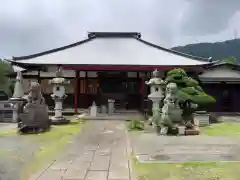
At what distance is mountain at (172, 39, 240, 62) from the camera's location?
126250 millimetres

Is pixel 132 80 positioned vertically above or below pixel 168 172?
above

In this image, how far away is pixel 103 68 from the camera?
21828mm

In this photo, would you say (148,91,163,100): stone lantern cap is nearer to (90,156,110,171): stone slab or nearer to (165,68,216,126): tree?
(165,68,216,126): tree

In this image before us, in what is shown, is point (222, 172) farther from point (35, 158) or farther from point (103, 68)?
point (103, 68)

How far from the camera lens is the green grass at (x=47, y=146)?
24.8 feet

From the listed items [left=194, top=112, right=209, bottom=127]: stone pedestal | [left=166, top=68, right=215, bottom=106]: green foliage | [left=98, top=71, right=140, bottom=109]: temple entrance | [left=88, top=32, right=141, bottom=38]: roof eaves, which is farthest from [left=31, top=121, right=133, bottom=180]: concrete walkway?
[left=88, top=32, right=141, bottom=38]: roof eaves

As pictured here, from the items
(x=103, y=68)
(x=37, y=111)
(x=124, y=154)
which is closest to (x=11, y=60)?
(x=103, y=68)

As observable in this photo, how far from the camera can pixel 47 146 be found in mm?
10500

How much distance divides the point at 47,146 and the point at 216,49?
133m

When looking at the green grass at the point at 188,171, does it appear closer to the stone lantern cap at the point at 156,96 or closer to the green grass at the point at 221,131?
the green grass at the point at 221,131

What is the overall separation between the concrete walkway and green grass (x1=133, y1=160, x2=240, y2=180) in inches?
14.8

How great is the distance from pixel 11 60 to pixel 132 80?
9.64 metres

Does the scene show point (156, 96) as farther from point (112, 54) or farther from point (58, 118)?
point (112, 54)

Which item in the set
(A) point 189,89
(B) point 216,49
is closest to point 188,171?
(A) point 189,89
